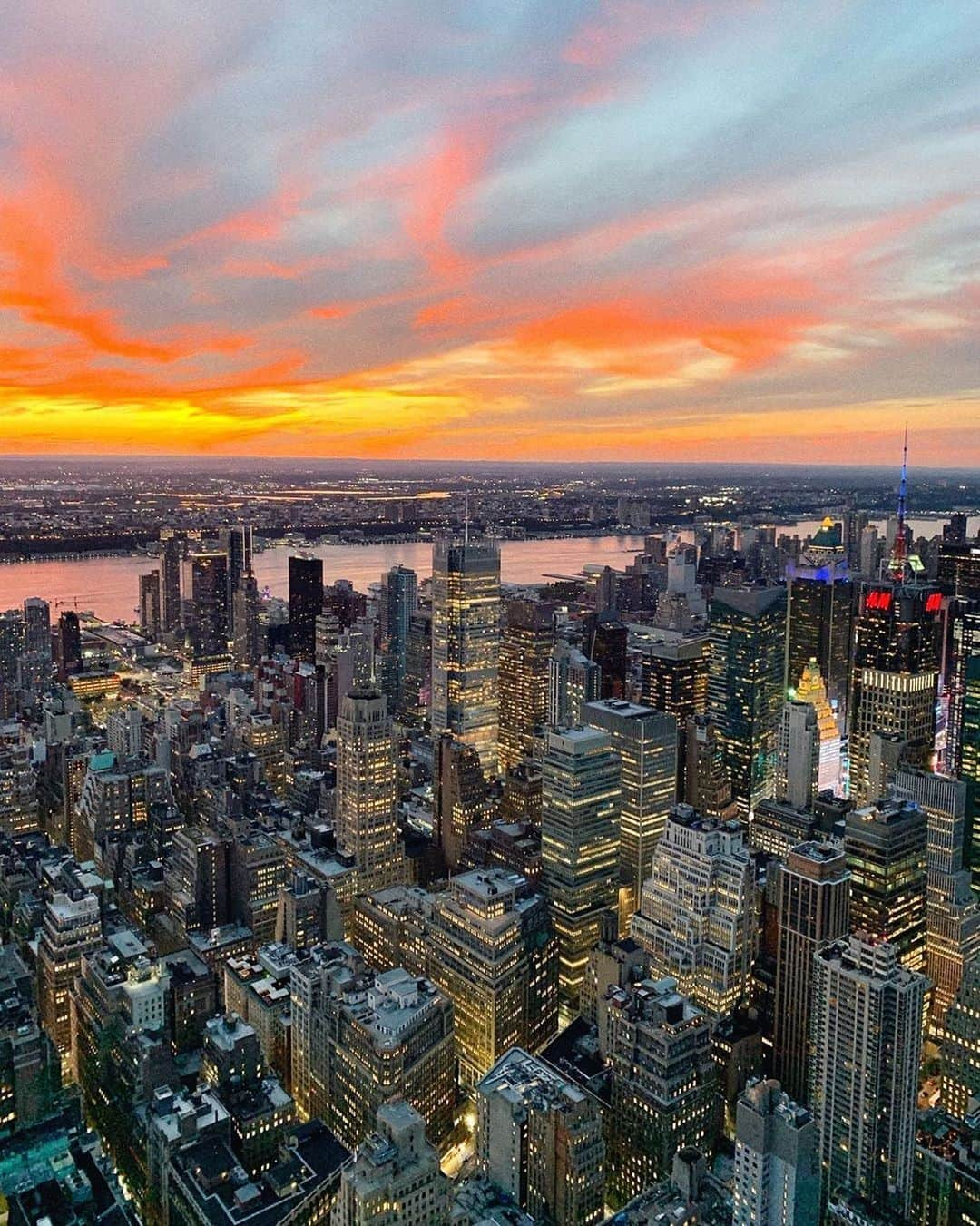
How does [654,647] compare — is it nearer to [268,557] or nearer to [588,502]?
[268,557]

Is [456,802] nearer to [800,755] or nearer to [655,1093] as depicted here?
[800,755]

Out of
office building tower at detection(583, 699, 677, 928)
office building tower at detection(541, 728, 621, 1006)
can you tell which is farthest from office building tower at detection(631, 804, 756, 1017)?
office building tower at detection(583, 699, 677, 928)

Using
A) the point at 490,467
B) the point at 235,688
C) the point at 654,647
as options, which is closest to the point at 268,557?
the point at 490,467

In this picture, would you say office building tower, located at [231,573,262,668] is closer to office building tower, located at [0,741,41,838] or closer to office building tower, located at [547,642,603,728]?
office building tower, located at [547,642,603,728]

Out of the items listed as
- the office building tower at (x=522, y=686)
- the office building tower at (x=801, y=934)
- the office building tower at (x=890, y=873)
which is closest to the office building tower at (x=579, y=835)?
the office building tower at (x=801, y=934)

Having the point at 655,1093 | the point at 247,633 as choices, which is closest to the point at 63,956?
the point at 655,1093
